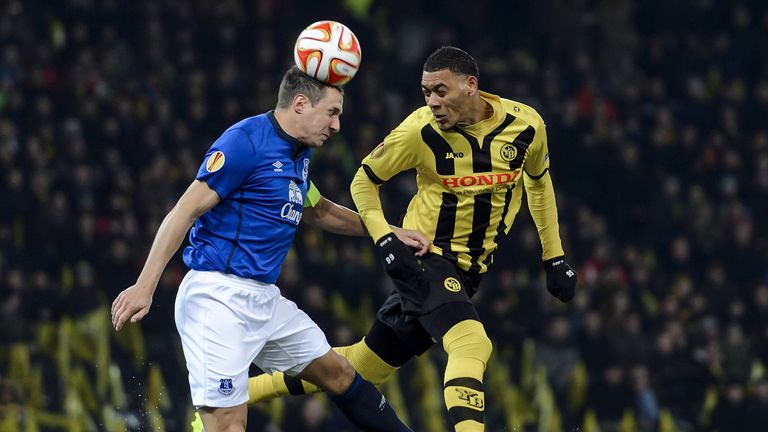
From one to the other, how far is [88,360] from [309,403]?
1924 mm

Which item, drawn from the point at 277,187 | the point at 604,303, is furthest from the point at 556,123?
the point at 277,187

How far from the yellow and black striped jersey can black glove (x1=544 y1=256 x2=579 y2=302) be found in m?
0.45

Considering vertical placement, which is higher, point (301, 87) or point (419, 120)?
point (301, 87)

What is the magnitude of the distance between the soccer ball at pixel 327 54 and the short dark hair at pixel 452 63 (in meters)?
0.60

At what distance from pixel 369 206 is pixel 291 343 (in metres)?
1.07

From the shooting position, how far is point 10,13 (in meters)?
15.0

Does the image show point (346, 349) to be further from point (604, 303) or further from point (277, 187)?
point (604, 303)

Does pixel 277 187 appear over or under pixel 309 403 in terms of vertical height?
over

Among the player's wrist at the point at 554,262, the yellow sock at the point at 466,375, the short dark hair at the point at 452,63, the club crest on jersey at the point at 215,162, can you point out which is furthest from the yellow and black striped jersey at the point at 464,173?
the club crest on jersey at the point at 215,162

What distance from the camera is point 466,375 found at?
6637mm

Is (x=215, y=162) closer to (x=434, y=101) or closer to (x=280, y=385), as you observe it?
(x=434, y=101)

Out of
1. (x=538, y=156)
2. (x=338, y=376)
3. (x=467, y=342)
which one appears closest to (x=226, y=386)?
(x=338, y=376)

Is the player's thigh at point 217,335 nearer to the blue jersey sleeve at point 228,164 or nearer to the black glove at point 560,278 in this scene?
the blue jersey sleeve at point 228,164

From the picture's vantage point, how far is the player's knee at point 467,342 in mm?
6750
